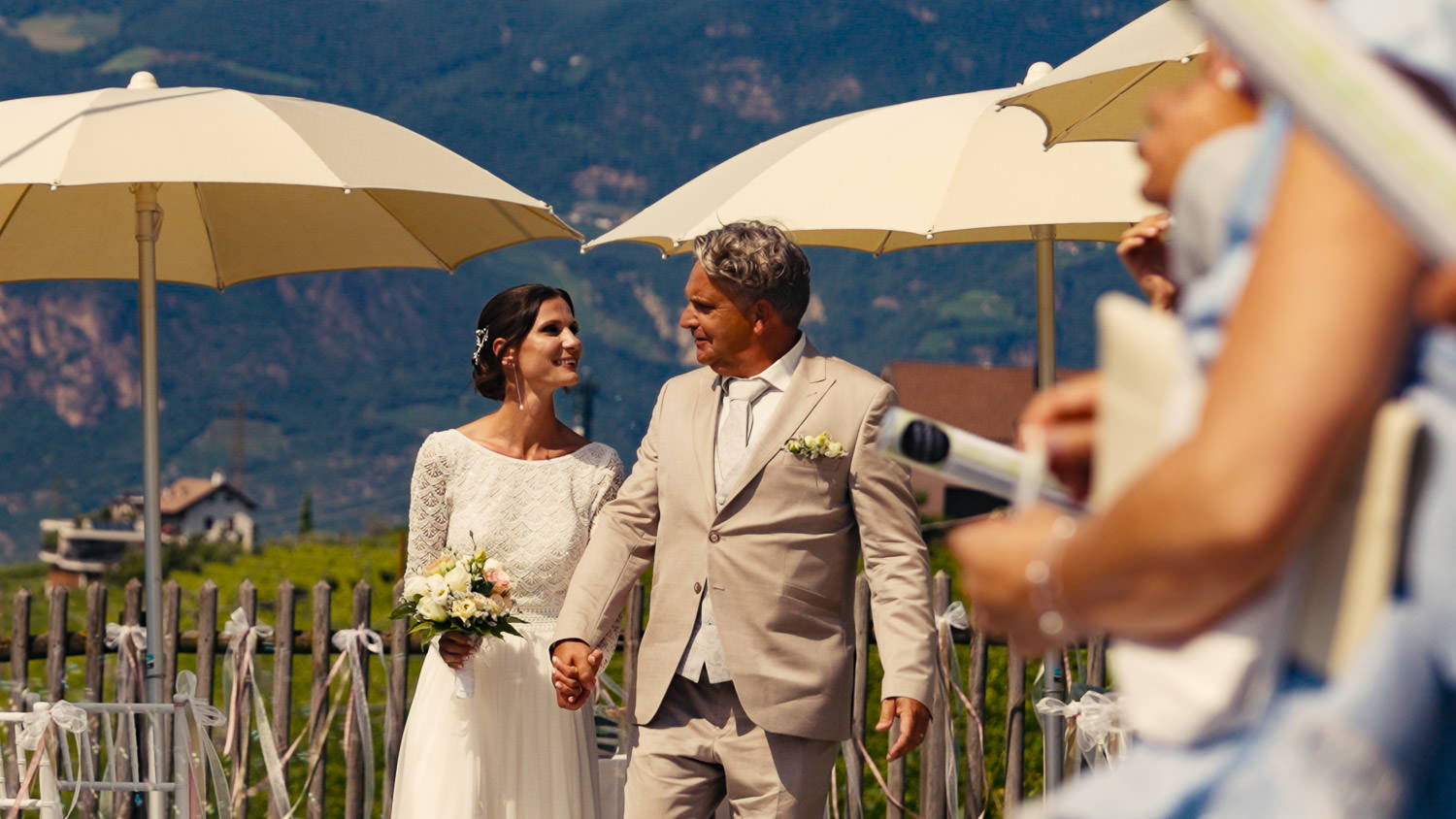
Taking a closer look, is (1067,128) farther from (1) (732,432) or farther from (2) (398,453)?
(2) (398,453)

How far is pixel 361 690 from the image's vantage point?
22.2 feet

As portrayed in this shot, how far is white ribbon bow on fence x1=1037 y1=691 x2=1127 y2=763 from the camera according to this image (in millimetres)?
4930

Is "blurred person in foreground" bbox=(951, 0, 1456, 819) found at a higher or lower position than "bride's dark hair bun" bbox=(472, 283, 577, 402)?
lower

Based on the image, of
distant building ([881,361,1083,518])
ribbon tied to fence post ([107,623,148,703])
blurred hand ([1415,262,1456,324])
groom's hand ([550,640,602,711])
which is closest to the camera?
blurred hand ([1415,262,1456,324])

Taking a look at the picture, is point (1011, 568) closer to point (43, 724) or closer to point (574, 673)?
point (574, 673)

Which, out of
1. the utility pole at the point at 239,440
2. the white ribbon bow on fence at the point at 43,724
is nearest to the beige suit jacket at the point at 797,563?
the white ribbon bow on fence at the point at 43,724

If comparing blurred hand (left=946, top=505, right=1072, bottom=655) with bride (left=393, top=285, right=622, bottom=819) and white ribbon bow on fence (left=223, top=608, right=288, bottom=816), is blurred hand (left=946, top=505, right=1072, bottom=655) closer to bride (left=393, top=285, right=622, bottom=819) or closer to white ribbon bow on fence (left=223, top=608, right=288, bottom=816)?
bride (left=393, top=285, right=622, bottom=819)

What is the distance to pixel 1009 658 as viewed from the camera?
274 inches

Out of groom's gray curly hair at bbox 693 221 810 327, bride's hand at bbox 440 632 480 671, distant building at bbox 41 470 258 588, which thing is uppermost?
groom's gray curly hair at bbox 693 221 810 327

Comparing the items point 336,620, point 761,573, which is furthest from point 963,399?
point 761,573

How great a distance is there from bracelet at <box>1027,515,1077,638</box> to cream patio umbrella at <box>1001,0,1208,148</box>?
2815 mm

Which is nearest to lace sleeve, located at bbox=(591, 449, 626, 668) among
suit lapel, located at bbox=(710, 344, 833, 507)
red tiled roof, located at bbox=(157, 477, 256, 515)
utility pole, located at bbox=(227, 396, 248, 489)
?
suit lapel, located at bbox=(710, 344, 833, 507)

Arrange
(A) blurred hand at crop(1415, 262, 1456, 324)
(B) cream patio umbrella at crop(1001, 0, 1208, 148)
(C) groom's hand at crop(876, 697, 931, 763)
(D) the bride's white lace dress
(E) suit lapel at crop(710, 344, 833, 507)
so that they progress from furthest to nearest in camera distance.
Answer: (D) the bride's white lace dress, (E) suit lapel at crop(710, 344, 833, 507), (C) groom's hand at crop(876, 697, 931, 763), (B) cream patio umbrella at crop(1001, 0, 1208, 148), (A) blurred hand at crop(1415, 262, 1456, 324)

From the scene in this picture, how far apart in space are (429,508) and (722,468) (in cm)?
132
